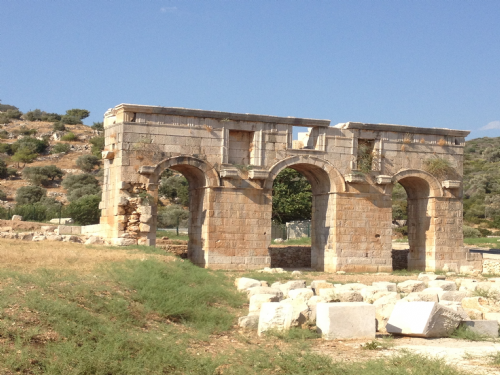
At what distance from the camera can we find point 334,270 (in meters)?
21.7

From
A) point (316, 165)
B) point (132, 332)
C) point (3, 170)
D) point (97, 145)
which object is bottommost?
point (132, 332)

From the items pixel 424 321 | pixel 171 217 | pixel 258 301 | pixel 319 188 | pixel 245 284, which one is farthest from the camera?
Answer: pixel 171 217

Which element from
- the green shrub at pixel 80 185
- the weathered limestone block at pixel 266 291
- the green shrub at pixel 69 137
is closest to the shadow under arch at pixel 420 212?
the weathered limestone block at pixel 266 291

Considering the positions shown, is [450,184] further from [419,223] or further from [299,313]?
[299,313]

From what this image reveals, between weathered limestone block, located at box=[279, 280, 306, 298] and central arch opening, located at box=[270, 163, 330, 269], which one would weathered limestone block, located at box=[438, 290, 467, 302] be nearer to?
weathered limestone block, located at box=[279, 280, 306, 298]

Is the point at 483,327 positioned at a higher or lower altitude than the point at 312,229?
lower

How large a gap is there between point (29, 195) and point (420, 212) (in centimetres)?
2968

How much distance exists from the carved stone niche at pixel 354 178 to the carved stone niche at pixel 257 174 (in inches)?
112

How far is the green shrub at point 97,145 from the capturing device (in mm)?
58281

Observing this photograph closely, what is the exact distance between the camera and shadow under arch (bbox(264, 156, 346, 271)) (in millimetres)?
21766

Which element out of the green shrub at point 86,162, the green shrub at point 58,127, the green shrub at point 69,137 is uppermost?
the green shrub at point 58,127

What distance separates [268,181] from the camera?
2153cm

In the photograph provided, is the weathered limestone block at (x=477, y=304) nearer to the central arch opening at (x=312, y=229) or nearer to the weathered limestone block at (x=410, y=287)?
the weathered limestone block at (x=410, y=287)

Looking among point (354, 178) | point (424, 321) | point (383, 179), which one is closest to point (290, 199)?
point (383, 179)
